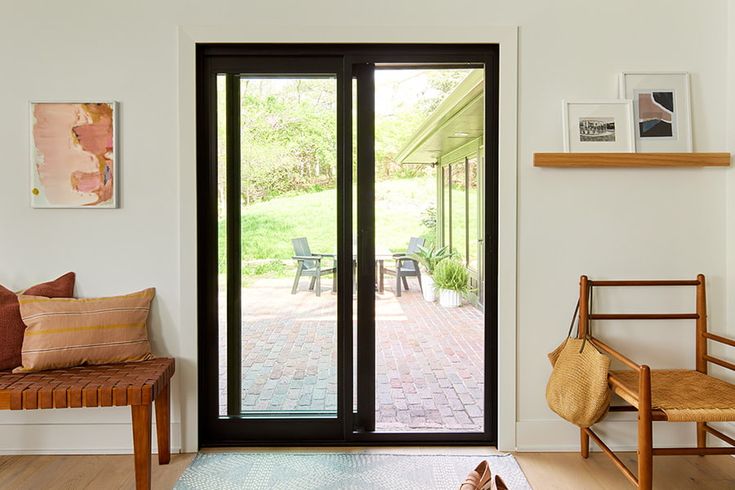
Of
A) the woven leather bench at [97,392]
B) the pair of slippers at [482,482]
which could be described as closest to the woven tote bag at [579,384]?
the pair of slippers at [482,482]

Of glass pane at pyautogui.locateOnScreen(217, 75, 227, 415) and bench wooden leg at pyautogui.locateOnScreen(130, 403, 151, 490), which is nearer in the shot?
bench wooden leg at pyautogui.locateOnScreen(130, 403, 151, 490)

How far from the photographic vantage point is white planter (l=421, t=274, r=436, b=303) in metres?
3.12

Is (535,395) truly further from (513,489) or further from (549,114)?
(549,114)

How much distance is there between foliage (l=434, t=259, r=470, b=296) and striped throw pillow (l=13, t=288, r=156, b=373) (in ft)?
5.08

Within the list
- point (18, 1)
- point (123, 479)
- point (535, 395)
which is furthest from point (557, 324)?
point (18, 1)

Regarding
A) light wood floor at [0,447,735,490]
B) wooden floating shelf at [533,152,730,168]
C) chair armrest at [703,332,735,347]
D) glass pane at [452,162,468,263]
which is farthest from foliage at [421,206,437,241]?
chair armrest at [703,332,735,347]

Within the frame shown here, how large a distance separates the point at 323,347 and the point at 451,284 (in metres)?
0.78

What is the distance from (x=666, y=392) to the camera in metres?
2.48

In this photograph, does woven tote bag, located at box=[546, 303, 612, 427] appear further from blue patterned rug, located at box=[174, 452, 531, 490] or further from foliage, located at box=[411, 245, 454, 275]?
foliage, located at box=[411, 245, 454, 275]

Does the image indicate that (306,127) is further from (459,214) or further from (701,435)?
(701,435)

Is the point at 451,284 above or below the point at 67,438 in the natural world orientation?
above

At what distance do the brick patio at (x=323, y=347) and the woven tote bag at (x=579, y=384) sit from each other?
478 mm

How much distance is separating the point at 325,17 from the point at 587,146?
1486 millimetres

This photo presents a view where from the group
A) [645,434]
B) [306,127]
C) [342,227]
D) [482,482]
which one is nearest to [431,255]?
[342,227]
